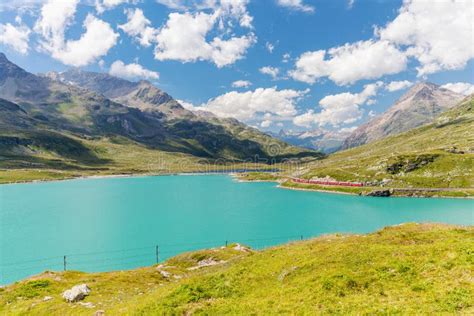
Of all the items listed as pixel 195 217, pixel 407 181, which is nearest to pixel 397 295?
pixel 195 217

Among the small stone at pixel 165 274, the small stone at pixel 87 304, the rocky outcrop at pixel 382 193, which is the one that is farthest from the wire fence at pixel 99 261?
the rocky outcrop at pixel 382 193

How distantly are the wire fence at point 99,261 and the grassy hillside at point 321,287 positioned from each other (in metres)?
36.9

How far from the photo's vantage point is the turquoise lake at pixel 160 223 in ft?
255

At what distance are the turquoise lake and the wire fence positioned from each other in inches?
8.5

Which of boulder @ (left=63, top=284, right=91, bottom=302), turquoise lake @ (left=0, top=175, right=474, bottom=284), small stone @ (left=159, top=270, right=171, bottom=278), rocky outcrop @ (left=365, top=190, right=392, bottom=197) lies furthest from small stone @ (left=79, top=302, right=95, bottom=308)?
rocky outcrop @ (left=365, top=190, right=392, bottom=197)

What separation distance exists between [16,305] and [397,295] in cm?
3260

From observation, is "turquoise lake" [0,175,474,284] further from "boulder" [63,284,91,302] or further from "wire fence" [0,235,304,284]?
"boulder" [63,284,91,302]

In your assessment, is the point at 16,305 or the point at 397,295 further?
the point at 16,305

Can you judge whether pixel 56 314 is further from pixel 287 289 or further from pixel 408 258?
pixel 408 258

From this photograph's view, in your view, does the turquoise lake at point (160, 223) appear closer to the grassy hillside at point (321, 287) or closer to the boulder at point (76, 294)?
the boulder at point (76, 294)

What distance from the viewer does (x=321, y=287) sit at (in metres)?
21.1

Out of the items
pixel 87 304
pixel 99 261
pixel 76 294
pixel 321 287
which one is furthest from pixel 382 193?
pixel 87 304

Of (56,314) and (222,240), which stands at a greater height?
(56,314)

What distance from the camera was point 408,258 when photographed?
23.3 m
